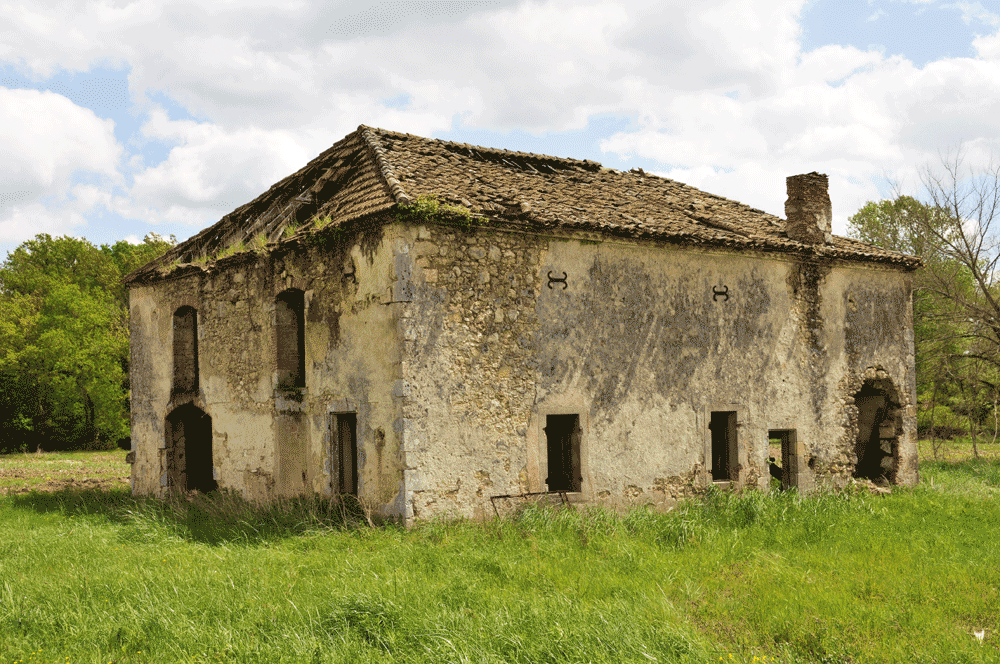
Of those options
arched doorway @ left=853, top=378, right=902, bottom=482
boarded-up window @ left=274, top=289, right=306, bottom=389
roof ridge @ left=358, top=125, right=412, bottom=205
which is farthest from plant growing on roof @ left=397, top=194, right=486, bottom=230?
arched doorway @ left=853, top=378, right=902, bottom=482

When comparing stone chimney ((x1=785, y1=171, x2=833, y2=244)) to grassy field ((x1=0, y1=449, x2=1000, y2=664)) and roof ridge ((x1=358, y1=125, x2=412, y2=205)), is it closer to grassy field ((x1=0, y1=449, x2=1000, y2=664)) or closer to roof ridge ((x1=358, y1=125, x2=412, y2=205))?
grassy field ((x1=0, y1=449, x2=1000, y2=664))

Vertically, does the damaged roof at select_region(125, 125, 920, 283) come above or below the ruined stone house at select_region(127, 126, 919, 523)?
above

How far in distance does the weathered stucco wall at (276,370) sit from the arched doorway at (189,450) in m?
0.14

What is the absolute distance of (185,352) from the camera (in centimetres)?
1398

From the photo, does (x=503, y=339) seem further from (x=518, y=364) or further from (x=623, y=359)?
(x=623, y=359)

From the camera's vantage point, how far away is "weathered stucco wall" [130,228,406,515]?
386 inches

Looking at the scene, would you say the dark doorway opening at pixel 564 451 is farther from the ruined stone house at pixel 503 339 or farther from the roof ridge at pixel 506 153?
the roof ridge at pixel 506 153

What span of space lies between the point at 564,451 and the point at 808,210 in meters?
6.38

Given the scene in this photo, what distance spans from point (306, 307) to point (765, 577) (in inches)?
268

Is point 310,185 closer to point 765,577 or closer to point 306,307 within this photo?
point 306,307

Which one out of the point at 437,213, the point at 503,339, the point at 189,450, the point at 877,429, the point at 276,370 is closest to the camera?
the point at 437,213

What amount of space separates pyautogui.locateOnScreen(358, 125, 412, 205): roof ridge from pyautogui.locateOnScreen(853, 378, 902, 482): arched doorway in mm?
9173

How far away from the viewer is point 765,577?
7.86 meters

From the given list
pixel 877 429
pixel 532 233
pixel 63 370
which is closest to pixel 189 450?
pixel 532 233
